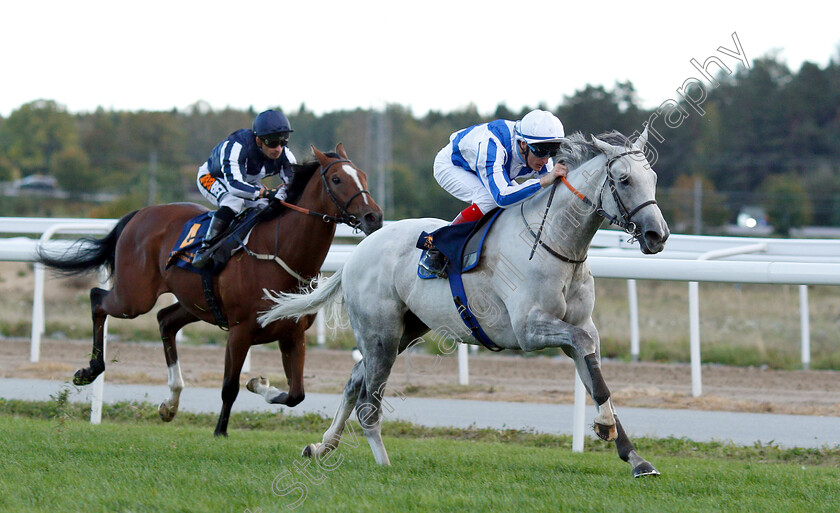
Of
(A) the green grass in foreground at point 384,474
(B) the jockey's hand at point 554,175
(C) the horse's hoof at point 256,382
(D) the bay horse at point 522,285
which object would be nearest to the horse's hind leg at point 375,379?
(D) the bay horse at point 522,285

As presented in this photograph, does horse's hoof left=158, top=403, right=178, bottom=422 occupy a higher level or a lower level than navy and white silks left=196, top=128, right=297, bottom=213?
lower

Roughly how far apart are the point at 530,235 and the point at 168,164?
51101 mm

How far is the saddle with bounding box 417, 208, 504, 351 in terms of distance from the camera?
463 cm

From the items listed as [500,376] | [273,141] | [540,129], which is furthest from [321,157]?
[500,376]

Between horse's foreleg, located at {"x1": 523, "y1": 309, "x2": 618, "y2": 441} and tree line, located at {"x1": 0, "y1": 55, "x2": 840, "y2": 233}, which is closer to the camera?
horse's foreleg, located at {"x1": 523, "y1": 309, "x2": 618, "y2": 441}

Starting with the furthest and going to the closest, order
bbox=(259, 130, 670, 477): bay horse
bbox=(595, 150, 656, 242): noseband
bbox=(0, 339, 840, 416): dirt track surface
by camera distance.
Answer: bbox=(0, 339, 840, 416): dirt track surface, bbox=(259, 130, 670, 477): bay horse, bbox=(595, 150, 656, 242): noseband

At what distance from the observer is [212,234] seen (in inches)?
241

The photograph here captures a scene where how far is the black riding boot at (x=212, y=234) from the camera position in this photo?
6037 millimetres

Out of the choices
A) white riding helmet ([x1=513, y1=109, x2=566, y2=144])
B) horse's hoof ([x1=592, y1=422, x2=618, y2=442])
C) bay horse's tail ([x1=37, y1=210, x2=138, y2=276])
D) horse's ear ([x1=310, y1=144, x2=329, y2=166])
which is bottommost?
horse's hoof ([x1=592, y1=422, x2=618, y2=442])

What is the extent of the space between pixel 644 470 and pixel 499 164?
1.60m

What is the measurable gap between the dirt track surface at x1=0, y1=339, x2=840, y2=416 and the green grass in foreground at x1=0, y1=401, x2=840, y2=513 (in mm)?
1507

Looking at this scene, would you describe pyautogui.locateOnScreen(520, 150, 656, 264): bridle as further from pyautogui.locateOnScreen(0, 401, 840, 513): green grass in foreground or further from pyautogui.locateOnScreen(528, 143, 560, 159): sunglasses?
pyautogui.locateOnScreen(0, 401, 840, 513): green grass in foreground

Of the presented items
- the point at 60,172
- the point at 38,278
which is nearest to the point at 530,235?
the point at 38,278

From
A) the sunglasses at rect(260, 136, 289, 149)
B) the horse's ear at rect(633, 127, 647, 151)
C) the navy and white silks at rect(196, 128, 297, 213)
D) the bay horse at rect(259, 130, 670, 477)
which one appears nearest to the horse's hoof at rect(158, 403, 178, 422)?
the bay horse at rect(259, 130, 670, 477)
